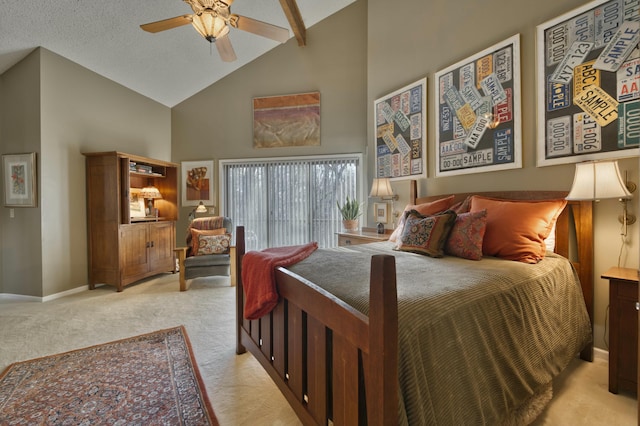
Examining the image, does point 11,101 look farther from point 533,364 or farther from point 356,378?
point 533,364

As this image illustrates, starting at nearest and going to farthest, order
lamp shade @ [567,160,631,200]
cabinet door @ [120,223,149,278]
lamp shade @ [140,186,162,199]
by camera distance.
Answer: lamp shade @ [567,160,631,200] < cabinet door @ [120,223,149,278] < lamp shade @ [140,186,162,199]

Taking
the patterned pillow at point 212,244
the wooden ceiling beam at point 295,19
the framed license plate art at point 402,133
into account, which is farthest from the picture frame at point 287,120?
the patterned pillow at point 212,244

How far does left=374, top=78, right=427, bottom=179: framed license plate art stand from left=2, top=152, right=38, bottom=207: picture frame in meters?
4.26

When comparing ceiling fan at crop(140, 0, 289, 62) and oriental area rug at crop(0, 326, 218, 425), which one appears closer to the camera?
oriental area rug at crop(0, 326, 218, 425)

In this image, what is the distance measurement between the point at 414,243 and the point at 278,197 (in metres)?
3.41

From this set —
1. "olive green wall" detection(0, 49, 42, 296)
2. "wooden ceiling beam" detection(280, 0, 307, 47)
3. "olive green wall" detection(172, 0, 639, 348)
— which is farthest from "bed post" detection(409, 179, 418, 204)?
"olive green wall" detection(0, 49, 42, 296)

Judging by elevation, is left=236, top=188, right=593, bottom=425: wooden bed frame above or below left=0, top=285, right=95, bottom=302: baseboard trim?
above

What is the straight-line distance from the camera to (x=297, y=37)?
15.7 ft

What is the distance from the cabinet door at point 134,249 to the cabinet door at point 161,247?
93 mm

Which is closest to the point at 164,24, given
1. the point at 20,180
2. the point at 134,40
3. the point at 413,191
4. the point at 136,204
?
the point at 134,40

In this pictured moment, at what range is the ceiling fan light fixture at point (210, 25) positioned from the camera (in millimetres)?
2336

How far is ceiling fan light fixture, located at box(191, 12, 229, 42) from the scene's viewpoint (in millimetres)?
2336

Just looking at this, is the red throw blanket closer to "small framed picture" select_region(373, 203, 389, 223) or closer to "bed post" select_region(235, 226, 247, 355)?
"bed post" select_region(235, 226, 247, 355)

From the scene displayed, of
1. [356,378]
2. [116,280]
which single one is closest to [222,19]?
[356,378]
